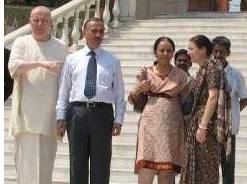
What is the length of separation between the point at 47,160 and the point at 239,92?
6.17ft

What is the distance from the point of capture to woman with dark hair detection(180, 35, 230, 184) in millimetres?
5918

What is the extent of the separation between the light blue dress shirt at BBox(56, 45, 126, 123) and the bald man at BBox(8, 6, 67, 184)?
Result: 228 millimetres

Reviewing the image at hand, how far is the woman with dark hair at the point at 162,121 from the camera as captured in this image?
6.21 meters

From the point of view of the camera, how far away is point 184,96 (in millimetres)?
6254

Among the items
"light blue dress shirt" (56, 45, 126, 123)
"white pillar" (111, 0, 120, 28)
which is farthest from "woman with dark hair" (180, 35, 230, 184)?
"white pillar" (111, 0, 120, 28)

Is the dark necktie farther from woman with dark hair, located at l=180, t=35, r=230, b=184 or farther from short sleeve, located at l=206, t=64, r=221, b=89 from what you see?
short sleeve, located at l=206, t=64, r=221, b=89

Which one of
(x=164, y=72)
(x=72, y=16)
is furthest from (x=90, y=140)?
(x=72, y=16)

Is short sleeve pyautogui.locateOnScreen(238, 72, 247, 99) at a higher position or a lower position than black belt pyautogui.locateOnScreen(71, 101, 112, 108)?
higher

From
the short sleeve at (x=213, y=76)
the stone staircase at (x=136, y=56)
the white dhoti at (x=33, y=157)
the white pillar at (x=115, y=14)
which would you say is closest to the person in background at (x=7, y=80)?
the white dhoti at (x=33, y=157)

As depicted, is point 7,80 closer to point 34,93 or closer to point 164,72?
point 34,93

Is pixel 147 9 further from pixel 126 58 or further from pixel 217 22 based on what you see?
pixel 126 58

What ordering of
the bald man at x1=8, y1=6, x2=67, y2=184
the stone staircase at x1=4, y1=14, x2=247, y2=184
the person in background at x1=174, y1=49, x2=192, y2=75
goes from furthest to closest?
the stone staircase at x1=4, y1=14, x2=247, y2=184 < the person in background at x1=174, y1=49, x2=192, y2=75 < the bald man at x1=8, y1=6, x2=67, y2=184

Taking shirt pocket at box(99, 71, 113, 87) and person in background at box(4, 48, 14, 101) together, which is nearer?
shirt pocket at box(99, 71, 113, 87)
